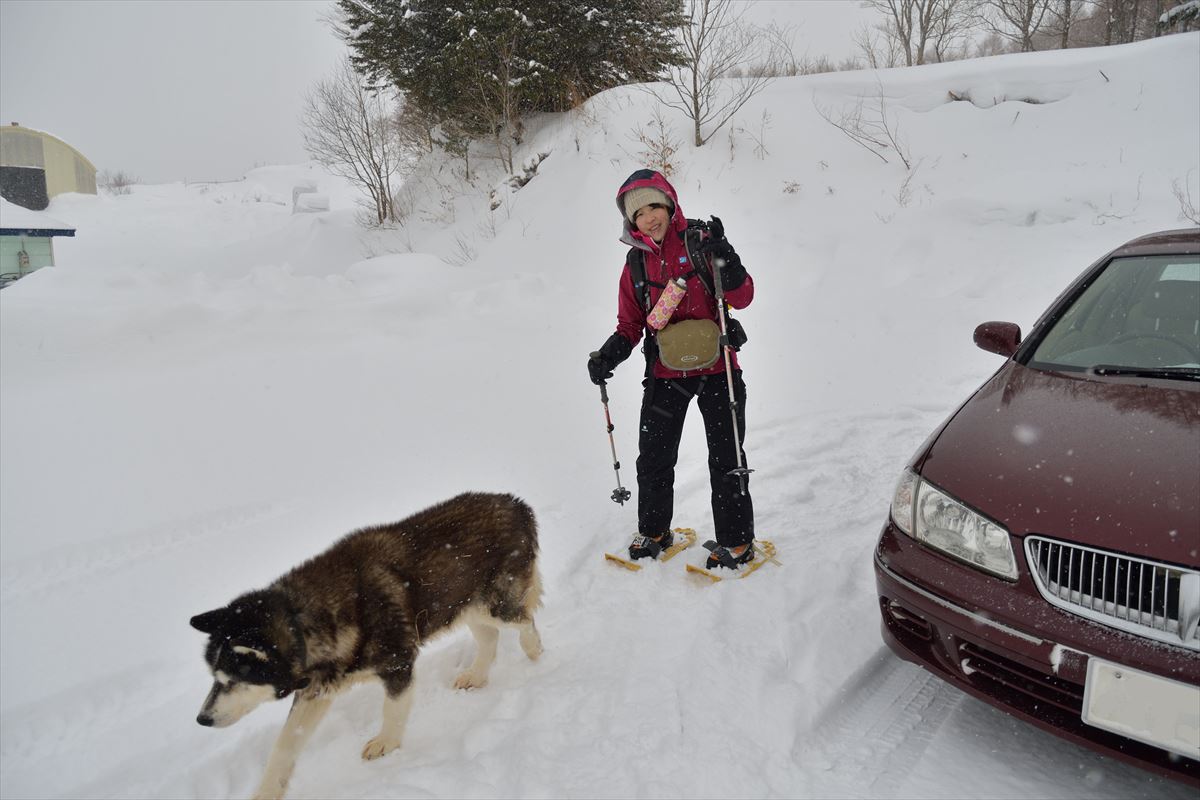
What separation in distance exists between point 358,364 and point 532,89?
12.2 metres

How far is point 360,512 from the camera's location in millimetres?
4676

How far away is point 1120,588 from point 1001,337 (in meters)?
1.61

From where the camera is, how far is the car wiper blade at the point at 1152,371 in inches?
103

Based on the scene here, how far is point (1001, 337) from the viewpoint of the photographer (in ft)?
10.6

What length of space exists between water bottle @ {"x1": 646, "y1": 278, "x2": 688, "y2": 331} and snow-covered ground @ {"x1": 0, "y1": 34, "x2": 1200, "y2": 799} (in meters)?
1.41

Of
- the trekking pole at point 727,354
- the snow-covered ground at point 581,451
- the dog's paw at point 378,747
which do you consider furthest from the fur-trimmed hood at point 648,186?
the dog's paw at point 378,747

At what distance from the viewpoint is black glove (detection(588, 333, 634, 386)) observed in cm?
384

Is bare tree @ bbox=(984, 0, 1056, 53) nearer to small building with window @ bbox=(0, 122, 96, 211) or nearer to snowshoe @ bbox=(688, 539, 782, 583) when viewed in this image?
snowshoe @ bbox=(688, 539, 782, 583)

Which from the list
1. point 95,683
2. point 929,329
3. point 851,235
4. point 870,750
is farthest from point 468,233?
point 870,750

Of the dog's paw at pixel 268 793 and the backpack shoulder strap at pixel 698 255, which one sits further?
the backpack shoulder strap at pixel 698 255

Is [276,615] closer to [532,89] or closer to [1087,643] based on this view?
[1087,643]

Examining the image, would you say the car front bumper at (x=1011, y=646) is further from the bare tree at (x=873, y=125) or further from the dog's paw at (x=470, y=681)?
the bare tree at (x=873, y=125)

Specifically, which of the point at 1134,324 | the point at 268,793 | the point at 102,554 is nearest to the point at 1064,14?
the point at 1134,324

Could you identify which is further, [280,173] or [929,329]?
[280,173]
